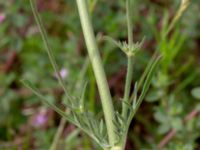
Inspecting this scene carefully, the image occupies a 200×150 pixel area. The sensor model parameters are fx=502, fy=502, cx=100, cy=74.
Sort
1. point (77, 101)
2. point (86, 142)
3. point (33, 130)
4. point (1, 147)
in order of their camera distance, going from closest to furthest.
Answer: point (77, 101) < point (86, 142) < point (1, 147) < point (33, 130)

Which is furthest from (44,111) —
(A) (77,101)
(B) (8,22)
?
(A) (77,101)

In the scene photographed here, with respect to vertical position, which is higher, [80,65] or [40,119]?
[80,65]

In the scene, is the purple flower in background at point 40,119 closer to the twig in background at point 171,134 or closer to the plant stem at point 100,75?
the twig in background at point 171,134

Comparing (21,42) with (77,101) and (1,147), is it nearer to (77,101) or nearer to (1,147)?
(1,147)

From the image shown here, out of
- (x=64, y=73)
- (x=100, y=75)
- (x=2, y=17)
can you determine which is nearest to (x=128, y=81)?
(x=100, y=75)

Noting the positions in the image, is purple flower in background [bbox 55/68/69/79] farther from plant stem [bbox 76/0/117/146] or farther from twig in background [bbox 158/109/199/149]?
plant stem [bbox 76/0/117/146]

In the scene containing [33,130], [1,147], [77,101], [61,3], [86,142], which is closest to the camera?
[77,101]

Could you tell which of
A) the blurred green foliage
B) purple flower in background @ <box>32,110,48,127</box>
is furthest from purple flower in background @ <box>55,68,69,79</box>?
purple flower in background @ <box>32,110,48,127</box>

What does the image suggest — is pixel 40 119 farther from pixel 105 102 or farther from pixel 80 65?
pixel 105 102
